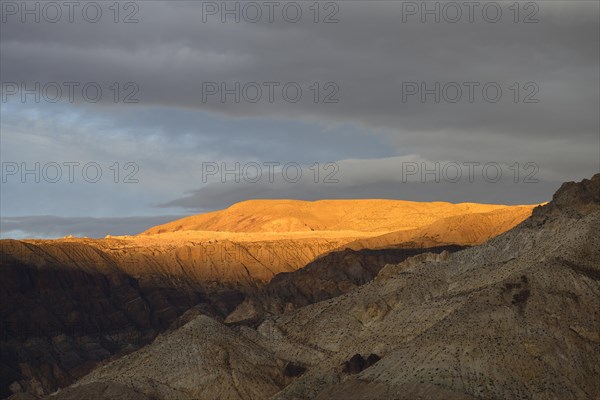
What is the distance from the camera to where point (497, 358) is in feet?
284

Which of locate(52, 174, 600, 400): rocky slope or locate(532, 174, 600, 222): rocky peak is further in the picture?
locate(532, 174, 600, 222): rocky peak

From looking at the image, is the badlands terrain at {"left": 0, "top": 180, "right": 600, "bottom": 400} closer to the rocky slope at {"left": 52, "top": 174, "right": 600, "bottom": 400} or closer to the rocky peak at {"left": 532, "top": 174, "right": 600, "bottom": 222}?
the rocky slope at {"left": 52, "top": 174, "right": 600, "bottom": 400}

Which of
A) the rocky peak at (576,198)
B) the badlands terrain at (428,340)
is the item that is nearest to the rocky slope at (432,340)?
the badlands terrain at (428,340)

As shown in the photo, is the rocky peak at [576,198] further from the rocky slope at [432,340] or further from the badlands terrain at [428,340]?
the rocky slope at [432,340]

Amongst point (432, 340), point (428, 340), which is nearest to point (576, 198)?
point (428, 340)

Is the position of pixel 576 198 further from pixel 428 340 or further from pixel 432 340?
pixel 432 340

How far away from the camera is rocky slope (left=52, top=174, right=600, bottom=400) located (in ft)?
283

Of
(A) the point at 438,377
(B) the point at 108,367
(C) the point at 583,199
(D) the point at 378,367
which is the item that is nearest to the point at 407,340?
(D) the point at 378,367

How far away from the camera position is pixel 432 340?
9081 centimetres

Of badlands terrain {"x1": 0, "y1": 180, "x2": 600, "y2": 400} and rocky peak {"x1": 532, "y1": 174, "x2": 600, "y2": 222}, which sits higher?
rocky peak {"x1": 532, "y1": 174, "x2": 600, "y2": 222}

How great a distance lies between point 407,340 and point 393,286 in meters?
16.0

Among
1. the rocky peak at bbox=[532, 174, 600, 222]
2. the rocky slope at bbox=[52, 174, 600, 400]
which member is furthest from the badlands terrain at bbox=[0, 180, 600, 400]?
the rocky peak at bbox=[532, 174, 600, 222]

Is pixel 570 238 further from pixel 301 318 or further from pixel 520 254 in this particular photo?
pixel 301 318

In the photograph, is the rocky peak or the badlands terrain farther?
the rocky peak
